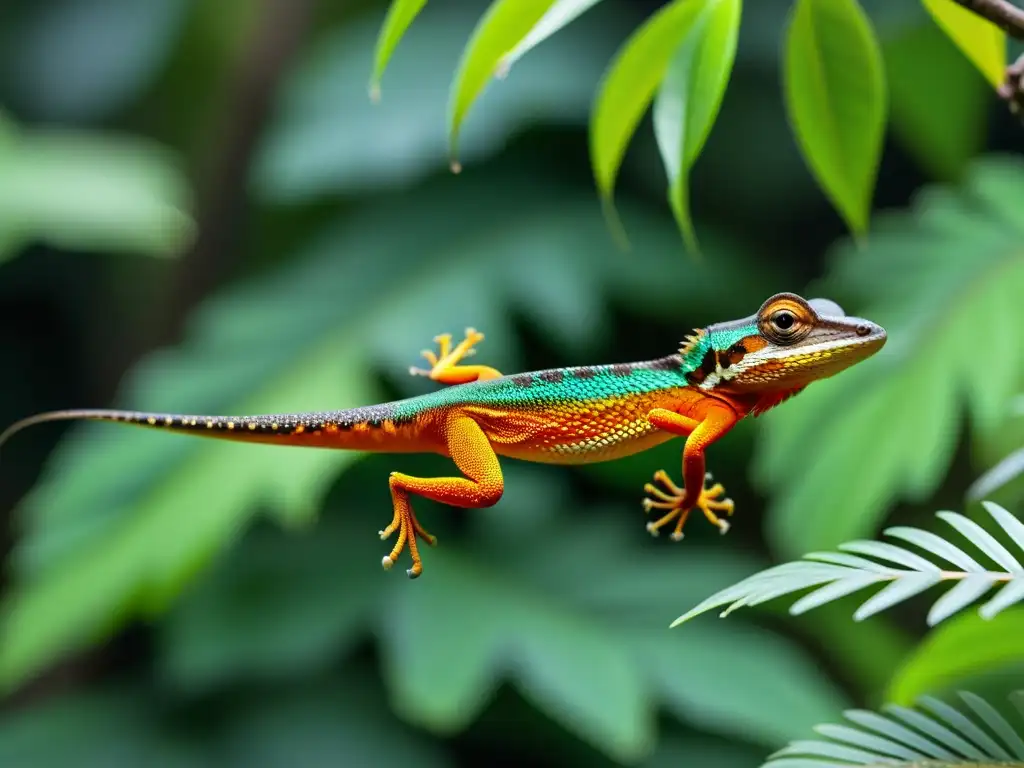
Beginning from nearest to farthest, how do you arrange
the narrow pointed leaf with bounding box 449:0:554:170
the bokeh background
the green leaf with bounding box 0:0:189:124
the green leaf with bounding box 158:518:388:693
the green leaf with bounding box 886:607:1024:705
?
the narrow pointed leaf with bounding box 449:0:554:170 → the green leaf with bounding box 886:607:1024:705 → the bokeh background → the green leaf with bounding box 158:518:388:693 → the green leaf with bounding box 0:0:189:124

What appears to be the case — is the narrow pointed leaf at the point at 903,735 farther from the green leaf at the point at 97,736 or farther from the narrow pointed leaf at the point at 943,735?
the green leaf at the point at 97,736

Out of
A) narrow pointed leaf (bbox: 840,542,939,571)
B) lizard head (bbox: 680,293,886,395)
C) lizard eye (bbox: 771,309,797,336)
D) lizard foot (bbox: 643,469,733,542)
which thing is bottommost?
narrow pointed leaf (bbox: 840,542,939,571)

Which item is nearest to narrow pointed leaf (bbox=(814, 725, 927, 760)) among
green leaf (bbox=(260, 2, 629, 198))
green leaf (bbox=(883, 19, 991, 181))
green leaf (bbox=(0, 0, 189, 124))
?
green leaf (bbox=(260, 2, 629, 198))

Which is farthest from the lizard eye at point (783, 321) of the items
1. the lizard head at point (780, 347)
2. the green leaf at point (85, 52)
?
the green leaf at point (85, 52)

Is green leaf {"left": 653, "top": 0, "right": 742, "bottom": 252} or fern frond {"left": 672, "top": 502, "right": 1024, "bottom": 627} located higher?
green leaf {"left": 653, "top": 0, "right": 742, "bottom": 252}

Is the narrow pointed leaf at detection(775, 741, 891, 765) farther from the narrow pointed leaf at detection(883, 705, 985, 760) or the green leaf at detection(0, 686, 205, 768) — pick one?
the green leaf at detection(0, 686, 205, 768)

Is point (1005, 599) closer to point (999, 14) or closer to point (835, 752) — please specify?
point (835, 752)
